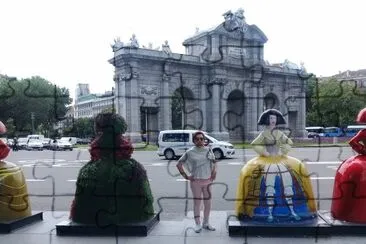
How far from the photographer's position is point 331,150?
2992 centimetres

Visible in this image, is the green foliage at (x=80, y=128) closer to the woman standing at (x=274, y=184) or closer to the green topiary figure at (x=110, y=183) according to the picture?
the green topiary figure at (x=110, y=183)

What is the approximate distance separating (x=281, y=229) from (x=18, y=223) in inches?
183

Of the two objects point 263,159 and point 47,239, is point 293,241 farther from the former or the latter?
point 47,239

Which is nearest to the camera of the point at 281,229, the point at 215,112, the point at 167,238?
the point at 281,229

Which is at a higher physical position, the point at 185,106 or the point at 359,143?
the point at 185,106

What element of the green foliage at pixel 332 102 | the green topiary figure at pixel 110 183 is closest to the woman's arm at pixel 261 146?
the green foliage at pixel 332 102

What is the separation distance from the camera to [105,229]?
677cm

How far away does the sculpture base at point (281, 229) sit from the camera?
21.2 ft

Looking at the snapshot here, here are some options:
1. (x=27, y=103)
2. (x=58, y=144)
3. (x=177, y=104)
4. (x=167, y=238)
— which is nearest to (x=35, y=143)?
(x=58, y=144)

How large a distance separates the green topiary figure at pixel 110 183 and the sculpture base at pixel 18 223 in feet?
3.48

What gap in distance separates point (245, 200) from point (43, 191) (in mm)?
9151

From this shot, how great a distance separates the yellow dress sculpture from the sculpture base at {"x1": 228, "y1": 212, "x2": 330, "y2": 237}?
3.89 meters

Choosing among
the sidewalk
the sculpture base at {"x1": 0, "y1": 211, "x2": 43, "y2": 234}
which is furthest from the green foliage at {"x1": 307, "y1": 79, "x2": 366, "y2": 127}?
the sculpture base at {"x1": 0, "y1": 211, "x2": 43, "y2": 234}

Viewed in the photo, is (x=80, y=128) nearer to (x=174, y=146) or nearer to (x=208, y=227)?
(x=208, y=227)
